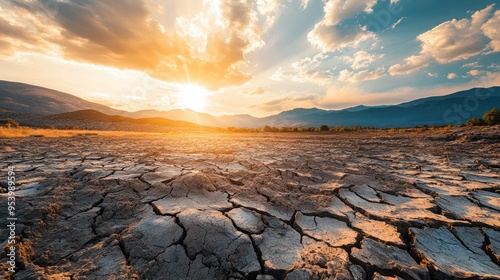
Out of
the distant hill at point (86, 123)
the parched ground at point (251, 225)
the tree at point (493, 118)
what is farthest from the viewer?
the distant hill at point (86, 123)

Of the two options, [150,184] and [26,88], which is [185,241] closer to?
[150,184]

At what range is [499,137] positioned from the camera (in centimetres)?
758

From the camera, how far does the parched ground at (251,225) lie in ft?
5.21

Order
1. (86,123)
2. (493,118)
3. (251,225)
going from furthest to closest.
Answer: (86,123)
(493,118)
(251,225)

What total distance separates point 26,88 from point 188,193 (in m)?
144

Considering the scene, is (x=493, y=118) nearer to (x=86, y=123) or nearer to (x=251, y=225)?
(x=251, y=225)

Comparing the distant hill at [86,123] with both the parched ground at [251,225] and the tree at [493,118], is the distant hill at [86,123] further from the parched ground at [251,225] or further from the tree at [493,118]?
the tree at [493,118]

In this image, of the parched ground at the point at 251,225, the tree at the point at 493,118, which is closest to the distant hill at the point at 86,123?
the parched ground at the point at 251,225

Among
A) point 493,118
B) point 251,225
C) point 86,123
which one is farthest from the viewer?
point 86,123

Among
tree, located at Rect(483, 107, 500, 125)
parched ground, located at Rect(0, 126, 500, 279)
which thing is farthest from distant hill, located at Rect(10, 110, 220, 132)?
tree, located at Rect(483, 107, 500, 125)

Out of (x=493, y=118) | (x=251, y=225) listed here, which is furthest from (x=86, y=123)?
(x=493, y=118)

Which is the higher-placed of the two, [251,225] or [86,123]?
[86,123]

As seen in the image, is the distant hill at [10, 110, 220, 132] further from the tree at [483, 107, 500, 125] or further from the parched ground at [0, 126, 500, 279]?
the tree at [483, 107, 500, 125]

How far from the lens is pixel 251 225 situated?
7.06ft
